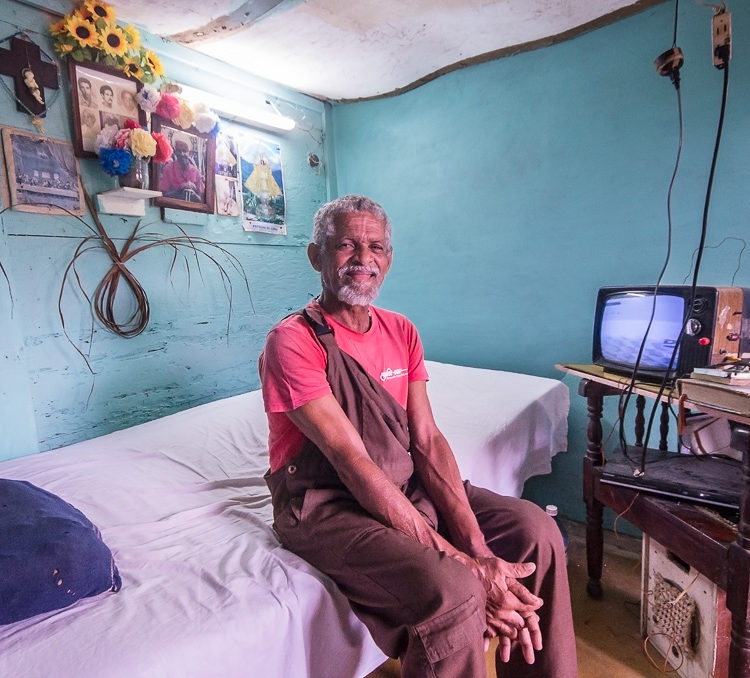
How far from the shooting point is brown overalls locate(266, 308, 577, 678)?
92 cm

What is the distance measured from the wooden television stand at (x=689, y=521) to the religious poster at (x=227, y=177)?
204 cm

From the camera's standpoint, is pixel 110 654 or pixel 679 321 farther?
pixel 679 321

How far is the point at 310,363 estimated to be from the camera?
4.13 feet

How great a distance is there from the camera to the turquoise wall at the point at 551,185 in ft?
6.54

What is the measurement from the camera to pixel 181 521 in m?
1.34

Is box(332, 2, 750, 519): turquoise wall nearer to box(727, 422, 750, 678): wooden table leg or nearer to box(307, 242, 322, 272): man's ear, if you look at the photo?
box(727, 422, 750, 678): wooden table leg

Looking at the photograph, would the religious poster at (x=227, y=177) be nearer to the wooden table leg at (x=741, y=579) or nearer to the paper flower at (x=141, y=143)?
the paper flower at (x=141, y=143)

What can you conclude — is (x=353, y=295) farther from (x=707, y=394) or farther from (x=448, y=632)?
(x=707, y=394)

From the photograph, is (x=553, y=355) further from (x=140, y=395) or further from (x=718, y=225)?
(x=140, y=395)

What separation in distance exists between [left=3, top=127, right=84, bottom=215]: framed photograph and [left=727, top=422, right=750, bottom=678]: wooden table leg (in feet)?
8.51

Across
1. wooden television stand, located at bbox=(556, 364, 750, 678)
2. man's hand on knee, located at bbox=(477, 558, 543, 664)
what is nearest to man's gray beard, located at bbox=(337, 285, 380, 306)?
man's hand on knee, located at bbox=(477, 558, 543, 664)

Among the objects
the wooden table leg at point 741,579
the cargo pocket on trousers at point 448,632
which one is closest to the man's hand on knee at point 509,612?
the cargo pocket on trousers at point 448,632

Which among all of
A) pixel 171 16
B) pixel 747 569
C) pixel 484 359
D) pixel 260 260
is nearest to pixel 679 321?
pixel 747 569

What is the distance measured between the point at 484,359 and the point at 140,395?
6.50 feet
